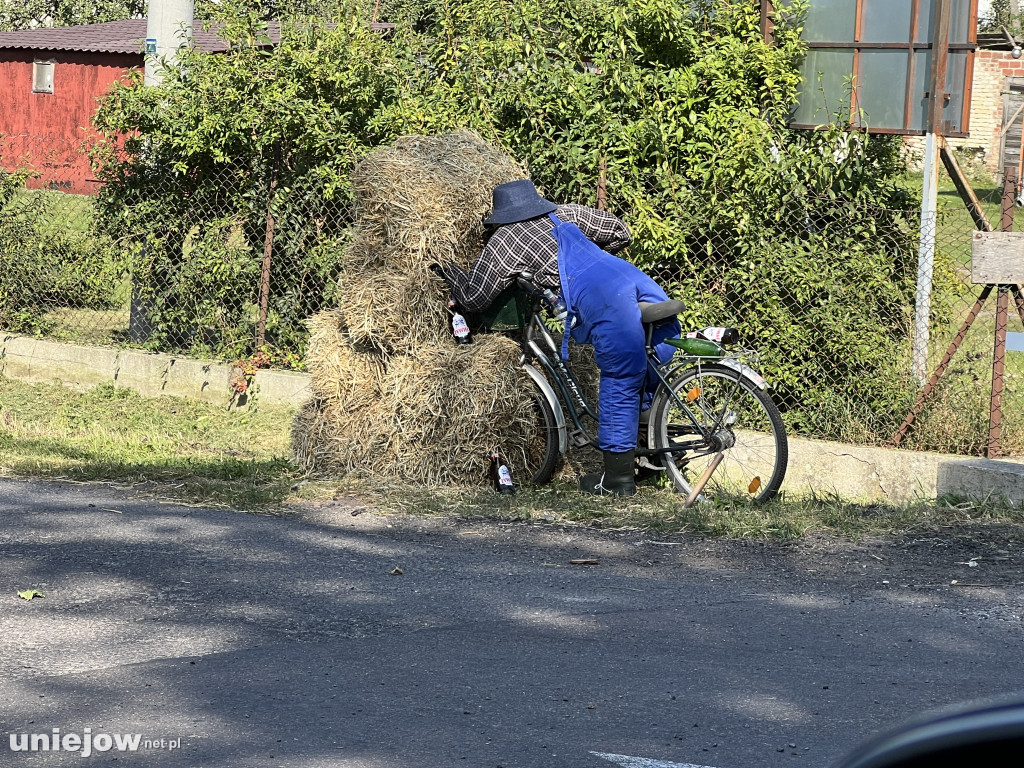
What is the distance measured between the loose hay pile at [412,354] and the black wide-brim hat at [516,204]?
1.04 ft

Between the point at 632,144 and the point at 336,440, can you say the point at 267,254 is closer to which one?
the point at 336,440

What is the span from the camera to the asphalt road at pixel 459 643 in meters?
3.99

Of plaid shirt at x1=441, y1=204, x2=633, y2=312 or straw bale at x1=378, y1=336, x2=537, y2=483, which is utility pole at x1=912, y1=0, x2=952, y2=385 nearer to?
plaid shirt at x1=441, y1=204, x2=633, y2=312

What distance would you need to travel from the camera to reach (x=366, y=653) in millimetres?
4762

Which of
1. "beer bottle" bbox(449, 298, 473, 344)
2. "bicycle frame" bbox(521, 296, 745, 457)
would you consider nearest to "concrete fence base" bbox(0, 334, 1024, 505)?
"bicycle frame" bbox(521, 296, 745, 457)

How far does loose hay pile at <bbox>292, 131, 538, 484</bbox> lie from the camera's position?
25.1 feet

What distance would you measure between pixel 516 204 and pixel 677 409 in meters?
1.56

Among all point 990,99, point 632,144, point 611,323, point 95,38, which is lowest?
point 611,323

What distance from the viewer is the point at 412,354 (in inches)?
309

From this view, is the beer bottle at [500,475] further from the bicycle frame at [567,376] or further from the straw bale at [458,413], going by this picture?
the bicycle frame at [567,376]

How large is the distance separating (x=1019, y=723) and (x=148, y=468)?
7.14 m

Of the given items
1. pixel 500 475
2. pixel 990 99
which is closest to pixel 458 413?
pixel 500 475

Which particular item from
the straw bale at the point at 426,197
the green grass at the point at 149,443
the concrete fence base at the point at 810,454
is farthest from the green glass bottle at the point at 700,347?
the green grass at the point at 149,443

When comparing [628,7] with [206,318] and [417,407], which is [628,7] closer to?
[417,407]
